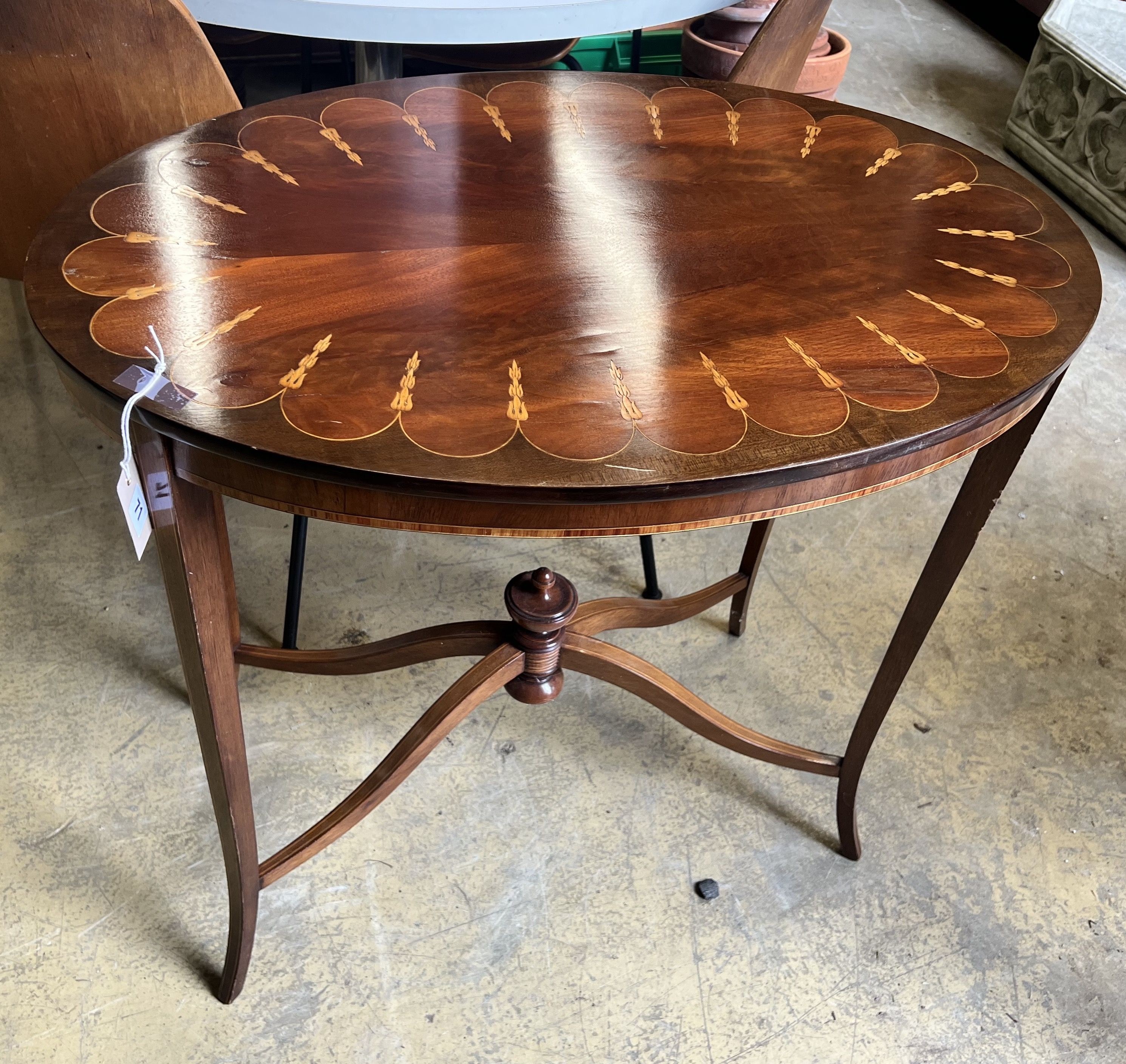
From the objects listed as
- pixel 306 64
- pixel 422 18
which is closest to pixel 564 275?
pixel 422 18

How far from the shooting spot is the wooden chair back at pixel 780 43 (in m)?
1.26

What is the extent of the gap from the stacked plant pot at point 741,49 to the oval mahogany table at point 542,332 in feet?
4.80

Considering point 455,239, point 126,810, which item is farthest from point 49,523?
point 455,239

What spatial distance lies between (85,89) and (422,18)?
1.17 feet

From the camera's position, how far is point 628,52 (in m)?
2.86

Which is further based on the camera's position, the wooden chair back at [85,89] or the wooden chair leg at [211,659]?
the wooden chair back at [85,89]

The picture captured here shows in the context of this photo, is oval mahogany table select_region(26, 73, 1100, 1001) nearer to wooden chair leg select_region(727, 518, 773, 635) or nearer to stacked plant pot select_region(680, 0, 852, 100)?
wooden chair leg select_region(727, 518, 773, 635)

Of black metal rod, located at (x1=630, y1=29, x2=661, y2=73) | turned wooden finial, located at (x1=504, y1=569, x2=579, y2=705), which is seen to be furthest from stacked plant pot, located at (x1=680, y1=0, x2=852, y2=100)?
turned wooden finial, located at (x1=504, y1=569, x2=579, y2=705)

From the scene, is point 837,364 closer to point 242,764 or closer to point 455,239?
point 455,239

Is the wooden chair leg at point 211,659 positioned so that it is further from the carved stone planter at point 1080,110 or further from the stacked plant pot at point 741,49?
the carved stone planter at point 1080,110

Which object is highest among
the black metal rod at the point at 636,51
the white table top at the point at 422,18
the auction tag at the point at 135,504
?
the white table top at the point at 422,18

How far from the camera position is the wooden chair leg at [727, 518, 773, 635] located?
133 cm

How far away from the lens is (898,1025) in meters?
1.04

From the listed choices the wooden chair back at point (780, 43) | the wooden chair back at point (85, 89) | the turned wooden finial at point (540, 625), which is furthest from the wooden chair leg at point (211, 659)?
the wooden chair back at point (780, 43)
